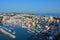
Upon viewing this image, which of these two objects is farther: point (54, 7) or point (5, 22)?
point (54, 7)

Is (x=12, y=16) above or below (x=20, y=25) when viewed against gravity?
above

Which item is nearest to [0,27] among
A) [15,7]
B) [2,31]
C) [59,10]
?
[2,31]

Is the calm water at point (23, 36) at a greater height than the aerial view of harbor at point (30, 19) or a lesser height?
lesser

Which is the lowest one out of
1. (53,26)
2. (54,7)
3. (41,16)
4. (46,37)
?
(46,37)

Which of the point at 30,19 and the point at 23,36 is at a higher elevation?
the point at 30,19

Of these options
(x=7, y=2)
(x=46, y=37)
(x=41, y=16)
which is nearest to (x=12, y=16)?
(x=7, y=2)

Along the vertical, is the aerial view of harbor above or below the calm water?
above

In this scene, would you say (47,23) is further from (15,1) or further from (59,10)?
(15,1)
